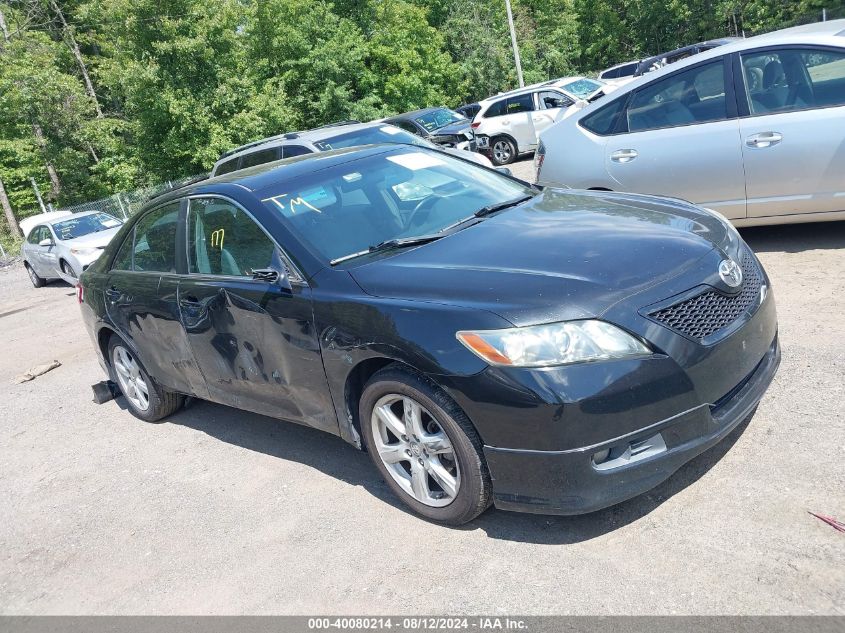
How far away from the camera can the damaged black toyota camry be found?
302 cm

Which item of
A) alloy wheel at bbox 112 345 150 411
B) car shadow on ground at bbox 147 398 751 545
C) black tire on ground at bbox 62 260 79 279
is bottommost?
car shadow on ground at bbox 147 398 751 545

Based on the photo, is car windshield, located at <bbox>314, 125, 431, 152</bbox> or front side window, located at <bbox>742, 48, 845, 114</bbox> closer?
front side window, located at <bbox>742, 48, 845, 114</bbox>

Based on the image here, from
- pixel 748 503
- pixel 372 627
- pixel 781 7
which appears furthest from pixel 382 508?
pixel 781 7

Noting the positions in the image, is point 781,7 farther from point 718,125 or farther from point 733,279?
point 733,279

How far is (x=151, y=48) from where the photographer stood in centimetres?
2506

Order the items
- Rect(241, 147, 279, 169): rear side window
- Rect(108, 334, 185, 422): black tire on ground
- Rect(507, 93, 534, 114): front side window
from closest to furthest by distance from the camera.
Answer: Rect(108, 334, 185, 422): black tire on ground, Rect(241, 147, 279, 169): rear side window, Rect(507, 93, 534, 114): front side window

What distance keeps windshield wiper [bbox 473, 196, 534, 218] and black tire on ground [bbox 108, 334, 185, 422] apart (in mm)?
2776

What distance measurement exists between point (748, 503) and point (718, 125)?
154 inches

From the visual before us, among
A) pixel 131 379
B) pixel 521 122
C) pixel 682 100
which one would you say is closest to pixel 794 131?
pixel 682 100

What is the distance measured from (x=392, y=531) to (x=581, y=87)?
1834 centimetres

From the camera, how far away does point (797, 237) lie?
21.8ft

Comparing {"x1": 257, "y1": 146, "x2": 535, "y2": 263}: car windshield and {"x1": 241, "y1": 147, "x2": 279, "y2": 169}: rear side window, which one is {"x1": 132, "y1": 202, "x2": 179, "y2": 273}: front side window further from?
{"x1": 241, "y1": 147, "x2": 279, "y2": 169}: rear side window

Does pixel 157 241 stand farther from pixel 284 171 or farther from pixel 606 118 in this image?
pixel 606 118

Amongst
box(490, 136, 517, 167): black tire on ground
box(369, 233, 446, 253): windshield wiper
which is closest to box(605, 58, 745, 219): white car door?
box(369, 233, 446, 253): windshield wiper
